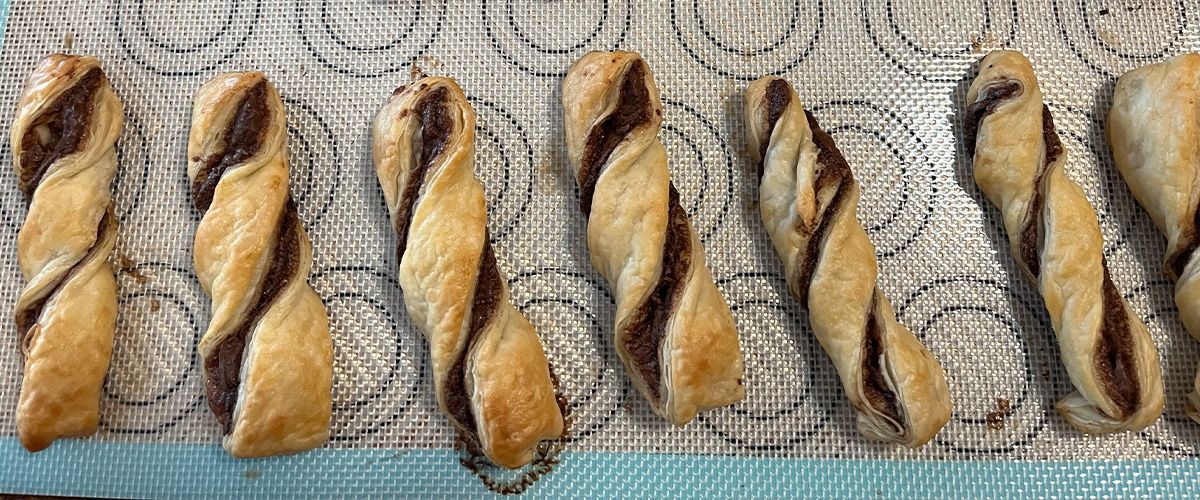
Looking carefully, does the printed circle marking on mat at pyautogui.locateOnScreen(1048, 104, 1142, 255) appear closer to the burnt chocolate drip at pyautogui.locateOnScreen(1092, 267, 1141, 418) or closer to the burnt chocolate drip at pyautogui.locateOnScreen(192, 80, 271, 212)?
the burnt chocolate drip at pyautogui.locateOnScreen(1092, 267, 1141, 418)

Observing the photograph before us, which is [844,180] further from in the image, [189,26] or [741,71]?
[189,26]

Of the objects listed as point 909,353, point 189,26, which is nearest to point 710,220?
point 909,353

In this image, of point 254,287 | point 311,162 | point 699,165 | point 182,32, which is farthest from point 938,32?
point 182,32

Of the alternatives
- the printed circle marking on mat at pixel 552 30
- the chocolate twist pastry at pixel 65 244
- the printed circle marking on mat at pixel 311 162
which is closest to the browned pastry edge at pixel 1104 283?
the printed circle marking on mat at pixel 552 30

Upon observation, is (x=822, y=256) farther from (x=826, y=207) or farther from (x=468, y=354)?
(x=468, y=354)

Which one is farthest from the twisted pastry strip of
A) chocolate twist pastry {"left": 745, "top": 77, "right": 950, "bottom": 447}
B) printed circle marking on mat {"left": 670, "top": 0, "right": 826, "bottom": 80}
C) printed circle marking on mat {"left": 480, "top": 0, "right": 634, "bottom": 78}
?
printed circle marking on mat {"left": 480, "top": 0, "right": 634, "bottom": 78}
